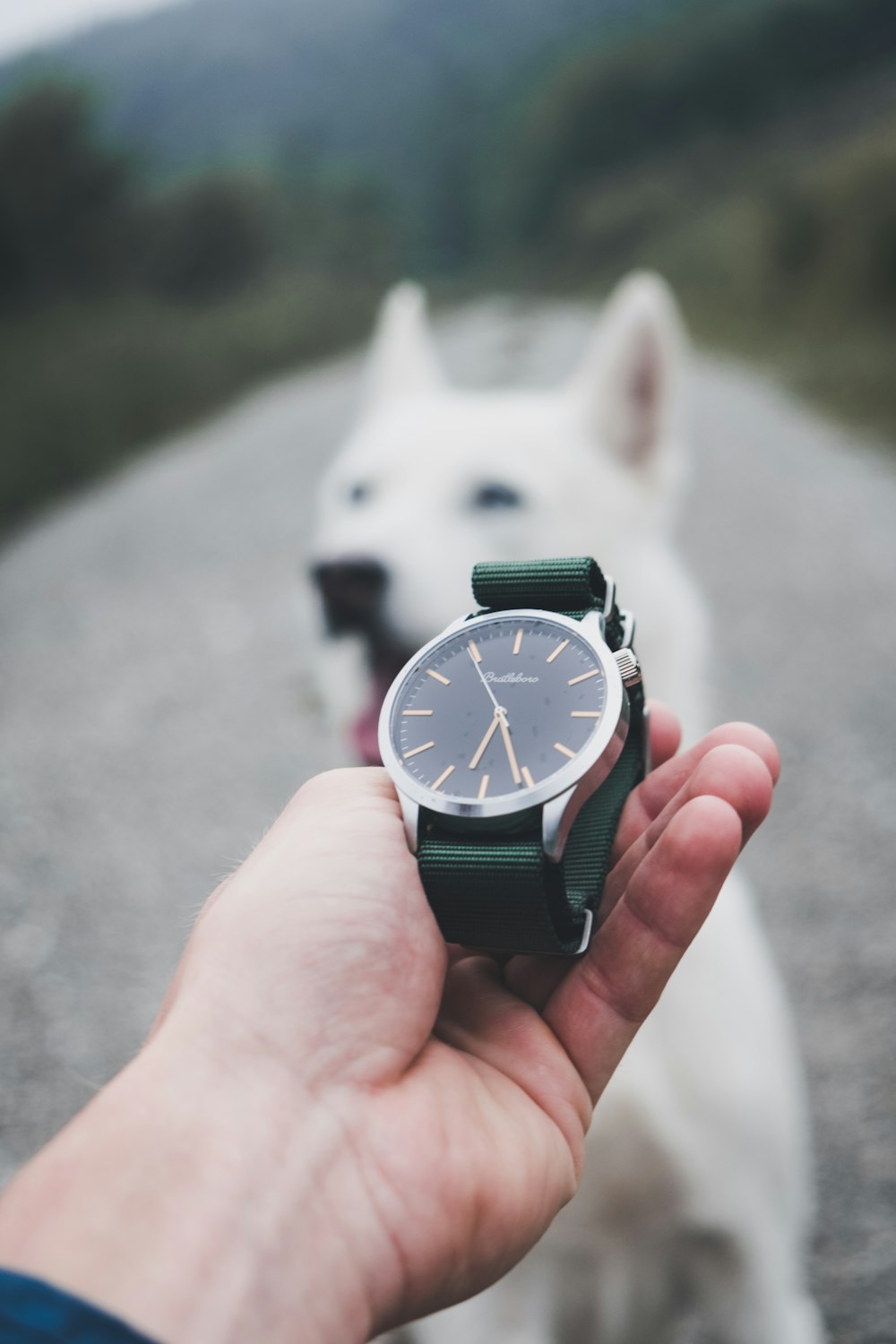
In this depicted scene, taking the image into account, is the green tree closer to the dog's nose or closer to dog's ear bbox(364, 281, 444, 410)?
dog's ear bbox(364, 281, 444, 410)

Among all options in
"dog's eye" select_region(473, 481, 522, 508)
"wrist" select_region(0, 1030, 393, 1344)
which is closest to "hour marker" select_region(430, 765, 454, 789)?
"wrist" select_region(0, 1030, 393, 1344)

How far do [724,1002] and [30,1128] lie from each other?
2.24 m

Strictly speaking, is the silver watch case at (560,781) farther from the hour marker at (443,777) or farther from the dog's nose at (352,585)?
the dog's nose at (352,585)

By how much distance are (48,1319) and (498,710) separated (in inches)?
29.8

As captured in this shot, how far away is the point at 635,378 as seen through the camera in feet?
8.80

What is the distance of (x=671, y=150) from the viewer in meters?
25.2

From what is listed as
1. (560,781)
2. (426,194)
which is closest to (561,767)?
(560,781)

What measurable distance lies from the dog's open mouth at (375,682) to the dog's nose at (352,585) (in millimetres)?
110

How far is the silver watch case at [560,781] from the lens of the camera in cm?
105

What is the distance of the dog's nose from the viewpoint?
→ 2.25 metres

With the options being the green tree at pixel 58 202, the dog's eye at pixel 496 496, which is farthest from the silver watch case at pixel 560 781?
the green tree at pixel 58 202

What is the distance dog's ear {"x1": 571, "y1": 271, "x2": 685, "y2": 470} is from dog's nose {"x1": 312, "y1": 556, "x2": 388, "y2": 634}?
0.90 meters

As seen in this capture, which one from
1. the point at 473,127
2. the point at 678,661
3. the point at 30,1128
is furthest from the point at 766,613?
the point at 473,127

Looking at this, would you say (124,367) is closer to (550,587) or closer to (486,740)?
(550,587)
